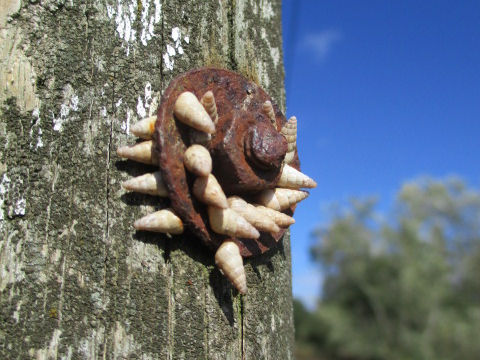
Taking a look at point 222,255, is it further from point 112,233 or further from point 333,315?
point 333,315

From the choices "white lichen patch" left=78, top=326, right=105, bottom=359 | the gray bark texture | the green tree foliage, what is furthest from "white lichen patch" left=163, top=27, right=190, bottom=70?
the green tree foliage

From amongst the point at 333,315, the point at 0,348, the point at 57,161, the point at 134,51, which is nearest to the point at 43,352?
the point at 0,348

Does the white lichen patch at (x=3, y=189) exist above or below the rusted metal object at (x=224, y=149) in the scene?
below

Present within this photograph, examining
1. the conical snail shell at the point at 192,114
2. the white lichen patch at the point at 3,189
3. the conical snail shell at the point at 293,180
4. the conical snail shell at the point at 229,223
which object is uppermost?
the conical snail shell at the point at 192,114

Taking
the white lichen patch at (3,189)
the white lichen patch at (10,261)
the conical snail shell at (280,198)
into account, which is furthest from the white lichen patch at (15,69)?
the conical snail shell at (280,198)

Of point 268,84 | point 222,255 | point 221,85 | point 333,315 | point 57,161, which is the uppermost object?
point 333,315

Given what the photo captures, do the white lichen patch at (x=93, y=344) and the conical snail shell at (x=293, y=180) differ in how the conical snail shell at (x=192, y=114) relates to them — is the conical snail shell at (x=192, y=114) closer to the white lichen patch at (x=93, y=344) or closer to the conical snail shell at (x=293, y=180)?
the conical snail shell at (x=293, y=180)
